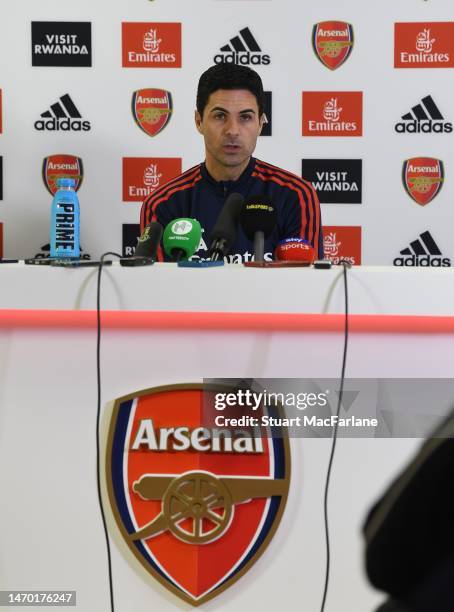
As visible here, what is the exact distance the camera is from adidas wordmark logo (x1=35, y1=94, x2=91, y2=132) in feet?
10.2

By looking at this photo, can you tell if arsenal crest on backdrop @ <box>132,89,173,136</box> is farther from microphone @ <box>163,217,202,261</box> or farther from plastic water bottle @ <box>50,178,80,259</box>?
microphone @ <box>163,217,202,261</box>

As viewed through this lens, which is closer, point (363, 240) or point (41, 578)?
point (41, 578)

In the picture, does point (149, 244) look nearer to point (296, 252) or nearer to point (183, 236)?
point (183, 236)

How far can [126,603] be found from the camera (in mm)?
1483

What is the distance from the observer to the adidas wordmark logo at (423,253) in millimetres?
3107

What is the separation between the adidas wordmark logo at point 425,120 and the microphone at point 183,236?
5.79ft

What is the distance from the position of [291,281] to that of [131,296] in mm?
298

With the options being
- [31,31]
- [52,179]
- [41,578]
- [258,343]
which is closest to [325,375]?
[258,343]

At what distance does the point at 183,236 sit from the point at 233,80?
1221 millimetres

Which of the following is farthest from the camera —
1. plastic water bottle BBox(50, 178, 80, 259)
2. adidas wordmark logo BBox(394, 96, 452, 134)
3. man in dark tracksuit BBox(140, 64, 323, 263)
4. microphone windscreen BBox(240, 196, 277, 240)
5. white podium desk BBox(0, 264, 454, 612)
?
adidas wordmark logo BBox(394, 96, 452, 134)

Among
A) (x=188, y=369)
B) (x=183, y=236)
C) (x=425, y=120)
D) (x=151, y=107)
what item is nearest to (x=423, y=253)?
(x=425, y=120)

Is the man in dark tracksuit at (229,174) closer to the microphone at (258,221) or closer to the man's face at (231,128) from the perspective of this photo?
the man's face at (231,128)

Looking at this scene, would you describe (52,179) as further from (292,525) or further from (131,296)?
(292,525)

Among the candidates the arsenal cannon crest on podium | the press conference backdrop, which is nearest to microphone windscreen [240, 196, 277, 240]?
the arsenal cannon crest on podium
